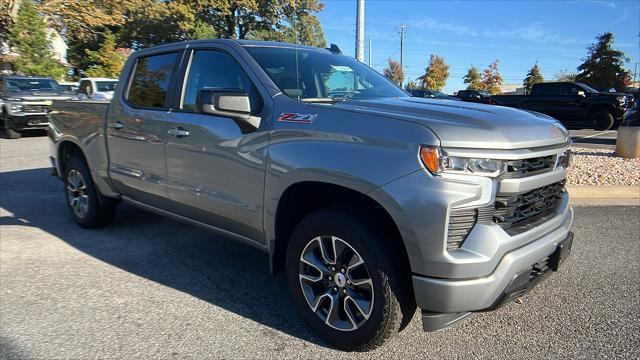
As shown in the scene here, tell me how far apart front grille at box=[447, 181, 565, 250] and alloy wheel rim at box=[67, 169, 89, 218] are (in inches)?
169

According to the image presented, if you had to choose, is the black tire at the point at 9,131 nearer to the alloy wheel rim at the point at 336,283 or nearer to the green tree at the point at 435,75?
the alloy wheel rim at the point at 336,283

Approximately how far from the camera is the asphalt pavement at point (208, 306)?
2994 mm

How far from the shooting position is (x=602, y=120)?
688 inches

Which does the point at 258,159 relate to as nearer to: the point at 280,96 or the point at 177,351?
the point at 280,96

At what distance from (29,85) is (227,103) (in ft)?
51.7

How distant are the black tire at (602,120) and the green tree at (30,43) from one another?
82.1 ft

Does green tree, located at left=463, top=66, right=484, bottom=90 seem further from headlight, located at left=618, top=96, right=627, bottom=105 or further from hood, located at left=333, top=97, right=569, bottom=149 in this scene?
hood, located at left=333, top=97, right=569, bottom=149

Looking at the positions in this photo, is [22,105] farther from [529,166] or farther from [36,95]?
[529,166]

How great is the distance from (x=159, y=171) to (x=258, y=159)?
1.31 meters

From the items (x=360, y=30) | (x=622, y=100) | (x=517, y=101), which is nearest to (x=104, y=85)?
(x=360, y=30)

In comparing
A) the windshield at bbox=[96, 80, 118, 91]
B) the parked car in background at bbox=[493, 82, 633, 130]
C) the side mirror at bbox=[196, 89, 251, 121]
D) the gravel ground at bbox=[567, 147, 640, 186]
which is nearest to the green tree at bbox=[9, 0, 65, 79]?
the windshield at bbox=[96, 80, 118, 91]

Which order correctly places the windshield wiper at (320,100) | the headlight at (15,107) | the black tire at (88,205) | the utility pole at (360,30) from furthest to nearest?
the headlight at (15,107)
the utility pole at (360,30)
the black tire at (88,205)
the windshield wiper at (320,100)

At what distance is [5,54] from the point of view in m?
27.8

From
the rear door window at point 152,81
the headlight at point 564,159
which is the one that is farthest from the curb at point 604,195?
the rear door window at point 152,81
